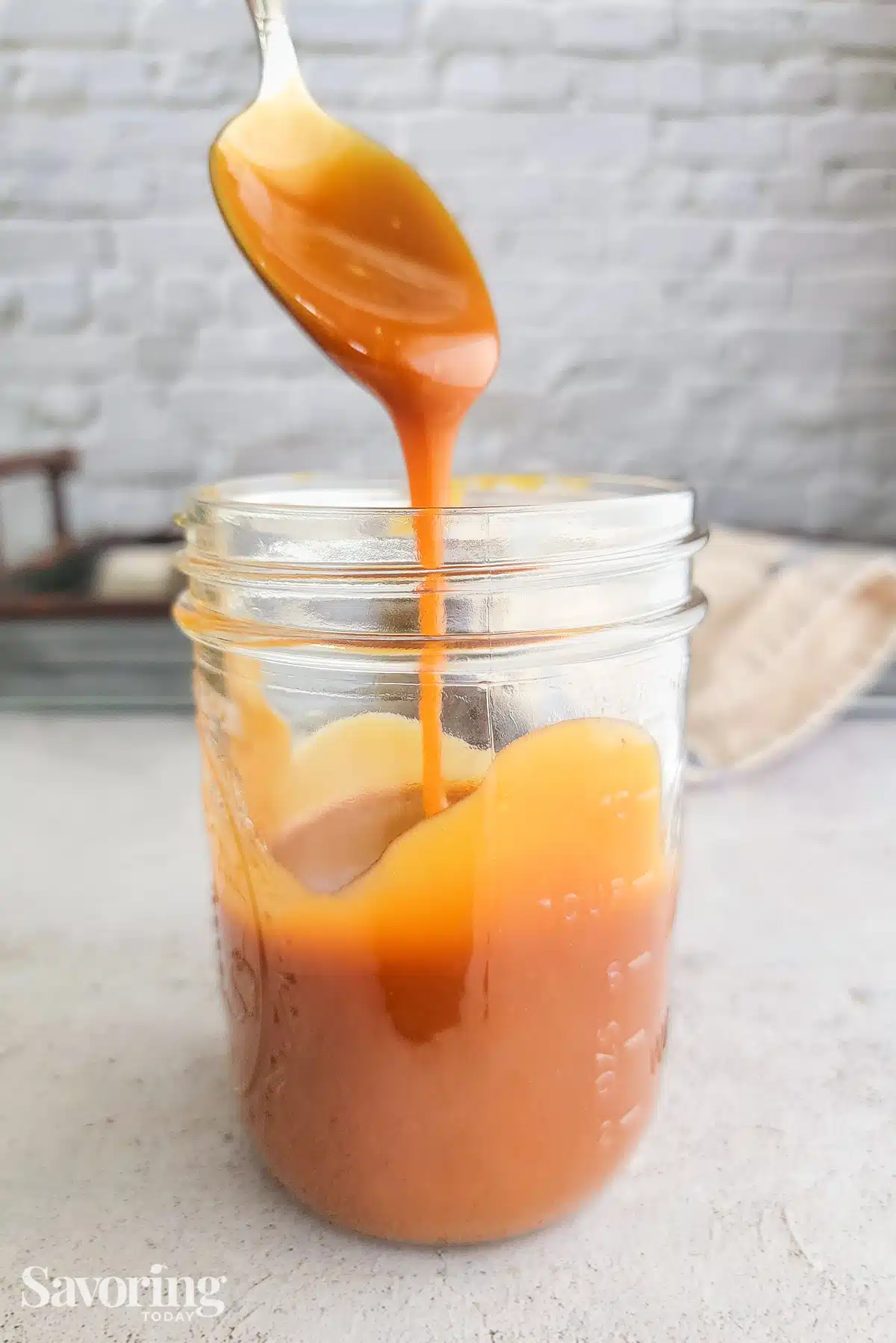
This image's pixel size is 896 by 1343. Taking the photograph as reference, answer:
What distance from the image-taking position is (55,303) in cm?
145

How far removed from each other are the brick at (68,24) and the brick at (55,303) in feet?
0.95

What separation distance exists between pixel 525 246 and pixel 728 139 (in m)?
0.31

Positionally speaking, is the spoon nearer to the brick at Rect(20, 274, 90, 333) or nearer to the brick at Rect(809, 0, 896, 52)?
the brick at Rect(20, 274, 90, 333)

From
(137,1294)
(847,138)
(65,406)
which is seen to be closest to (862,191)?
(847,138)

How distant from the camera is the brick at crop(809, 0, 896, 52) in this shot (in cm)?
141

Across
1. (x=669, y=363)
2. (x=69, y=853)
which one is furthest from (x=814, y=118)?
(x=69, y=853)

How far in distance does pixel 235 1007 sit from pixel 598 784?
18 centimetres

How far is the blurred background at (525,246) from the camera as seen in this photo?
1.41 meters

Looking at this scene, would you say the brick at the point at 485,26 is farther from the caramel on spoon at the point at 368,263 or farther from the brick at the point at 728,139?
the caramel on spoon at the point at 368,263

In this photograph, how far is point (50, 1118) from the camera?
1.60 feet

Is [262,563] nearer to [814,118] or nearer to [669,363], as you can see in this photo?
[669,363]

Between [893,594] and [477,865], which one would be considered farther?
[893,594]

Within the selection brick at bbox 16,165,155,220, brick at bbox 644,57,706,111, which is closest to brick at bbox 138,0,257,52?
brick at bbox 16,165,155,220

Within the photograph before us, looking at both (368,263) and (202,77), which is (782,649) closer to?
(368,263)
